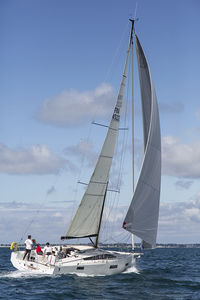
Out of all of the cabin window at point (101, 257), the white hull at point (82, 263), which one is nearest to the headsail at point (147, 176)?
the white hull at point (82, 263)

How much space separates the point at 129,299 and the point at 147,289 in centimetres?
275

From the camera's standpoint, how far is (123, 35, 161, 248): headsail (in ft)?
73.3

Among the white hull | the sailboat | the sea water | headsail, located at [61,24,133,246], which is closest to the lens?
the sea water

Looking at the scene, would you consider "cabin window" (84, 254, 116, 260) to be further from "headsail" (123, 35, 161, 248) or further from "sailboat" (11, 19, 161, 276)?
"headsail" (123, 35, 161, 248)

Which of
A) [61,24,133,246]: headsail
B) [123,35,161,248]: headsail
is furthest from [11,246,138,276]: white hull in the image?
[123,35,161,248]: headsail

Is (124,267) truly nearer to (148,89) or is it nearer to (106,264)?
(106,264)

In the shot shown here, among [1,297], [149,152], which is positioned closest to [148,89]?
[149,152]

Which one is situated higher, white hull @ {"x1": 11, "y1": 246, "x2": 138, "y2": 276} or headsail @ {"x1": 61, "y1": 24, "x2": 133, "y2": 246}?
headsail @ {"x1": 61, "y1": 24, "x2": 133, "y2": 246}

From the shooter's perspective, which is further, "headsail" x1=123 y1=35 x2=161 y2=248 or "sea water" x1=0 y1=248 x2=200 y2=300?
"headsail" x1=123 y1=35 x2=161 y2=248

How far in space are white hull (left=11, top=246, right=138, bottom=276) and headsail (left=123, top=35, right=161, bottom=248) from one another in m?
1.98

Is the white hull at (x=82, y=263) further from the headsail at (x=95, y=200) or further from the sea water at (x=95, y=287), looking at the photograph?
the headsail at (x=95, y=200)

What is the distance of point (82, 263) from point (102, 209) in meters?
4.00

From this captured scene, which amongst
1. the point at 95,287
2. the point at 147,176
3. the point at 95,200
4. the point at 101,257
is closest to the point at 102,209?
the point at 95,200

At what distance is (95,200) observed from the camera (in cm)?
2478
